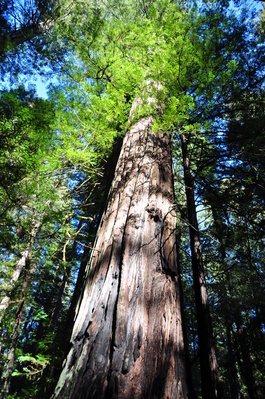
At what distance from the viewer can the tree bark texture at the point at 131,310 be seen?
91 centimetres

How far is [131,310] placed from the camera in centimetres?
112

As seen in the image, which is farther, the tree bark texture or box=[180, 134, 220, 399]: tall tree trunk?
box=[180, 134, 220, 399]: tall tree trunk

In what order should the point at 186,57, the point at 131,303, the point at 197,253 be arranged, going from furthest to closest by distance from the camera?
the point at 197,253 → the point at 186,57 → the point at 131,303

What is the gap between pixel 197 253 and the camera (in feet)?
11.6

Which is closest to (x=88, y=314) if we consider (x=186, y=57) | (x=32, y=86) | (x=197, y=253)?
(x=197, y=253)

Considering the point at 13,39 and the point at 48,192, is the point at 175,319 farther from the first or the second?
the point at 13,39

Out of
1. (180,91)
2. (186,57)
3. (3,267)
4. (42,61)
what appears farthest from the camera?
(3,267)

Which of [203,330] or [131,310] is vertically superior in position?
[203,330]

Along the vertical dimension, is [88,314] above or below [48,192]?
below

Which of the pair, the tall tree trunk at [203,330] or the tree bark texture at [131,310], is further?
the tall tree trunk at [203,330]

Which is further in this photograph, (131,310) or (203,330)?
(203,330)

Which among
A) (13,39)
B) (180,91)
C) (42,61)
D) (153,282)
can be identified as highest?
(13,39)

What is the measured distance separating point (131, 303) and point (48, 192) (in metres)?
3.44

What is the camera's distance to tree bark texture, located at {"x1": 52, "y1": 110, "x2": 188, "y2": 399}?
0.91m
